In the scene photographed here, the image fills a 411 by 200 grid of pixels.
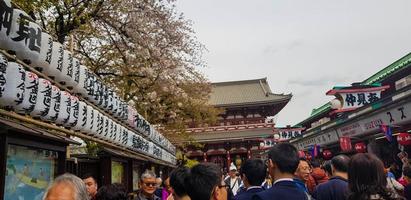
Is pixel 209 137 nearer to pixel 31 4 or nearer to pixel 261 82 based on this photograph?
pixel 261 82

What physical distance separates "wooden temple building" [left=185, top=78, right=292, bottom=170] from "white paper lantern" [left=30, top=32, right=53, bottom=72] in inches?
1157

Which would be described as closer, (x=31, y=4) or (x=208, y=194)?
(x=208, y=194)

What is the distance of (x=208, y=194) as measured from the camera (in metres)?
3.02

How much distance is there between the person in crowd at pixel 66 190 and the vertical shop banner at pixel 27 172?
1640 mm

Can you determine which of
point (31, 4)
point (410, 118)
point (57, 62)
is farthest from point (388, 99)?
point (31, 4)

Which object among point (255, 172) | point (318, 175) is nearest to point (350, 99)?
point (318, 175)

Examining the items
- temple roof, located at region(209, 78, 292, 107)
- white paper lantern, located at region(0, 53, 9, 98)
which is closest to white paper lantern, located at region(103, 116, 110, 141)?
white paper lantern, located at region(0, 53, 9, 98)

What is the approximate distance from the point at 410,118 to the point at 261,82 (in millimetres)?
35681

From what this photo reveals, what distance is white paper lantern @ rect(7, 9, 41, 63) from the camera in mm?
4066

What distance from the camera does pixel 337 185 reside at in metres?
4.22

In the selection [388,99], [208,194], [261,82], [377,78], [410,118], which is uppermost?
[261,82]

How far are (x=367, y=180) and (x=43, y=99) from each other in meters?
4.00

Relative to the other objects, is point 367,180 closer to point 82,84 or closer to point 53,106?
point 53,106

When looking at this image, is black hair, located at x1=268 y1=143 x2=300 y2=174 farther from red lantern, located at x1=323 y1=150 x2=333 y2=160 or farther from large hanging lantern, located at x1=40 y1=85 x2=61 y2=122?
red lantern, located at x1=323 y1=150 x2=333 y2=160
